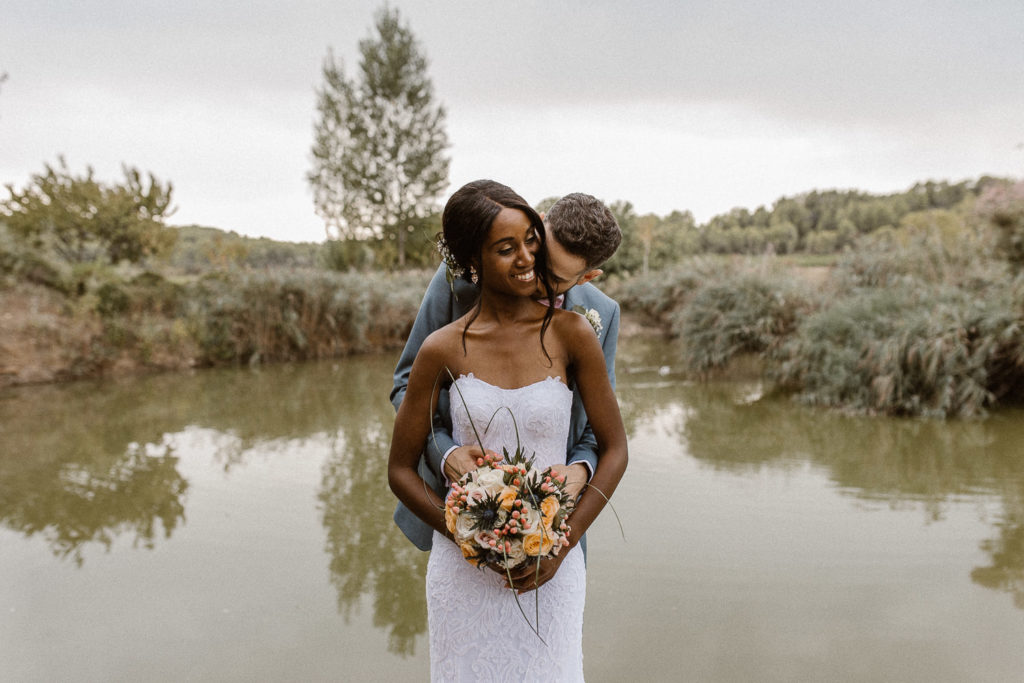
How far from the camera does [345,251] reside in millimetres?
31062

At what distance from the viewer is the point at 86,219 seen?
17000mm

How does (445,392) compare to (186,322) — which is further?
(186,322)

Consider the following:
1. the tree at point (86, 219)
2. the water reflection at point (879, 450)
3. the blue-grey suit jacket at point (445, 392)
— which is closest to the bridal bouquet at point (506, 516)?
the blue-grey suit jacket at point (445, 392)

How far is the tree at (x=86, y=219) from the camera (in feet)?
54.0

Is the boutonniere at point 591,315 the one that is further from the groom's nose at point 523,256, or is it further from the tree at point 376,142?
the tree at point 376,142

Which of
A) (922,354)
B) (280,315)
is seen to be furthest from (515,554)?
(280,315)

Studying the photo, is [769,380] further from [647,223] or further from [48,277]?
[647,223]

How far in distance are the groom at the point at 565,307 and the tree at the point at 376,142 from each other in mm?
30219

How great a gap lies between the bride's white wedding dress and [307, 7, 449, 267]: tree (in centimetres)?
3062

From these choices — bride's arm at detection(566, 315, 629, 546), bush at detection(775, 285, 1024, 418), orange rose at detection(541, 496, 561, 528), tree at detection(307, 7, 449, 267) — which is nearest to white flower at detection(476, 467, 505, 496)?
orange rose at detection(541, 496, 561, 528)

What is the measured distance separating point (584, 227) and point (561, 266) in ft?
0.42

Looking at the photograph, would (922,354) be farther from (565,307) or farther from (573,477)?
(573,477)

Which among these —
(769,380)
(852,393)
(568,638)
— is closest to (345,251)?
(769,380)

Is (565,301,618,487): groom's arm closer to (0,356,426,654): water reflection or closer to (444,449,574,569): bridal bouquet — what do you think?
(444,449,574,569): bridal bouquet
